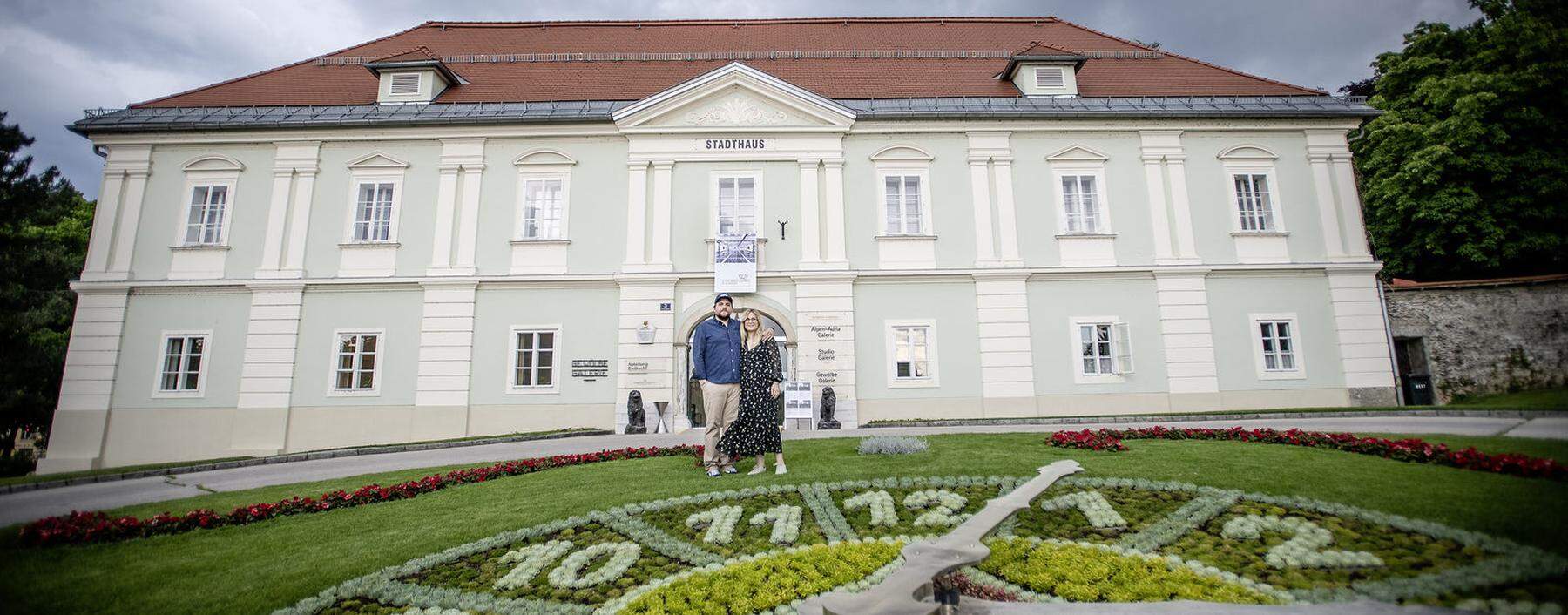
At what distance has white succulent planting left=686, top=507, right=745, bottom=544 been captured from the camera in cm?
511

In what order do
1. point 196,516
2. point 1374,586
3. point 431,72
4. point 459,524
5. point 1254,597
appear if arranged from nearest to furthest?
1. point 1374,586
2. point 1254,597
3. point 459,524
4. point 196,516
5. point 431,72

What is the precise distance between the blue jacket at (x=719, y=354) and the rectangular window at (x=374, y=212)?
13669mm

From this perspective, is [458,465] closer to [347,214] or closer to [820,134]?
[347,214]

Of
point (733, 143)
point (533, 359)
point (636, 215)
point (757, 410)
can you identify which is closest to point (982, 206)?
point (733, 143)

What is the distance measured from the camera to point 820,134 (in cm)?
1702

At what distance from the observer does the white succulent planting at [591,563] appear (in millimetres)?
4328

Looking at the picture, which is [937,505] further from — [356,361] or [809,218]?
[356,361]

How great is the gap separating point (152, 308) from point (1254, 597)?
23.7m

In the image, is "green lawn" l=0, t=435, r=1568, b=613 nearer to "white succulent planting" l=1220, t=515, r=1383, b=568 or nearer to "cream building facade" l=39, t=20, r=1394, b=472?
"white succulent planting" l=1220, t=515, r=1383, b=568

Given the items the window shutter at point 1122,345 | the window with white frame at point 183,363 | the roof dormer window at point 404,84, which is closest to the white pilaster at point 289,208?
the window with white frame at point 183,363

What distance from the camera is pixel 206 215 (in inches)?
666

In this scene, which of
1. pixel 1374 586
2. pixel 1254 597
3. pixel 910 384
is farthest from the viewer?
pixel 910 384

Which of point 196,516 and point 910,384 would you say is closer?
point 196,516

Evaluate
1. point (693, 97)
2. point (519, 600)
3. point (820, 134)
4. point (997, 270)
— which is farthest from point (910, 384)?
point (519, 600)
